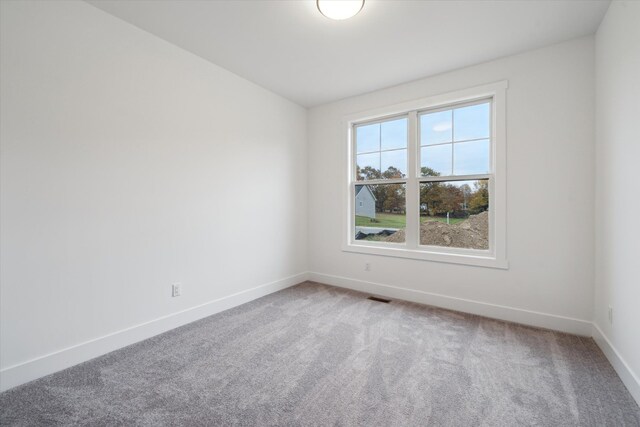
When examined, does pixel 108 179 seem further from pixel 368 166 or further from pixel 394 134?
pixel 394 134

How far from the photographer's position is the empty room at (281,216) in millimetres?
1777

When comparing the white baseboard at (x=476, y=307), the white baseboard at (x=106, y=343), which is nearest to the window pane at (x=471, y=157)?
the white baseboard at (x=476, y=307)

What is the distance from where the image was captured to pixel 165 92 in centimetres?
262

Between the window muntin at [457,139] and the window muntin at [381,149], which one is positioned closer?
the window muntin at [457,139]

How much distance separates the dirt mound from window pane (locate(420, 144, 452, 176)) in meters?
0.61

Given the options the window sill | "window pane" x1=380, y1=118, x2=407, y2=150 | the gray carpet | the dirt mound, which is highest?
"window pane" x1=380, y1=118, x2=407, y2=150

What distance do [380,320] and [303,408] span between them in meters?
1.44

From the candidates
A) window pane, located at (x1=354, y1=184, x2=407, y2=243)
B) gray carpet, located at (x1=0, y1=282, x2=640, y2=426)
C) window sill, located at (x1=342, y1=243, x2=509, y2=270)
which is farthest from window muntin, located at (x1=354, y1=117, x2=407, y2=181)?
gray carpet, located at (x1=0, y1=282, x2=640, y2=426)

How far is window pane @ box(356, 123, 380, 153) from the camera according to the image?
153 inches

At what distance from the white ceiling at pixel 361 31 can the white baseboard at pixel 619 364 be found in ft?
8.38

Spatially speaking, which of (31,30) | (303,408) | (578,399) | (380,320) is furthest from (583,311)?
(31,30)

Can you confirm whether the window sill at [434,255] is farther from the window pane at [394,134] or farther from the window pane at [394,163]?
the window pane at [394,134]

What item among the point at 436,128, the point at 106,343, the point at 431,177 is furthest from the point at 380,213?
the point at 106,343

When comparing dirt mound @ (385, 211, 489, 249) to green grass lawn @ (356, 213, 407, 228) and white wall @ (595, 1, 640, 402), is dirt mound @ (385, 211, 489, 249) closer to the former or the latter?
green grass lawn @ (356, 213, 407, 228)
